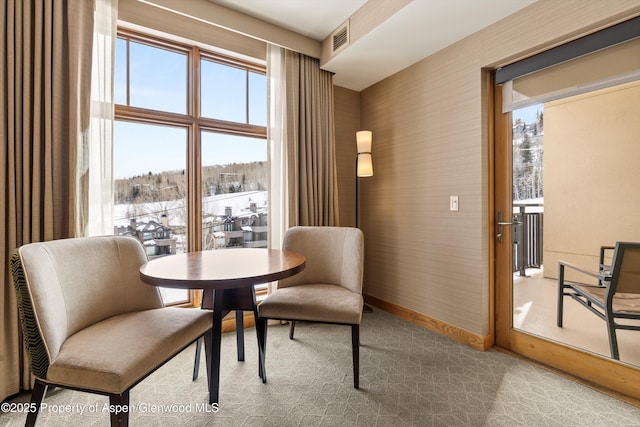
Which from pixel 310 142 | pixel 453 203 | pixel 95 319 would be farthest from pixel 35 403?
pixel 453 203

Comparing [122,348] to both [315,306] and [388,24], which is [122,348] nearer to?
[315,306]

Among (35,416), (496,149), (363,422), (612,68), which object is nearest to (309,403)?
(363,422)

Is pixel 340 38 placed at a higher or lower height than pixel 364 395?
higher

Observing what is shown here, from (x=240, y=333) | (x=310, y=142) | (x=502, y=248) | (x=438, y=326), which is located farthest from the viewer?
(x=310, y=142)

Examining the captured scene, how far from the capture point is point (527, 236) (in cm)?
222

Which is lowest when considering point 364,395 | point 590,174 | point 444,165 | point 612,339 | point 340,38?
point 364,395

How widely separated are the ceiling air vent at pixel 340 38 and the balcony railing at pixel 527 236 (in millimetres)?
1957

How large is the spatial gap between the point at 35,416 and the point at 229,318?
4.93ft

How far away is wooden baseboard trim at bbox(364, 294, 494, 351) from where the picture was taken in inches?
91.4

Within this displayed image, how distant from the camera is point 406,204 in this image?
294 cm

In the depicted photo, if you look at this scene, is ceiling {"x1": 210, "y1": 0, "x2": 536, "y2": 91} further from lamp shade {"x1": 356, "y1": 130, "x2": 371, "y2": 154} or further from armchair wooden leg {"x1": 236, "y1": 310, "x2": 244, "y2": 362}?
armchair wooden leg {"x1": 236, "y1": 310, "x2": 244, "y2": 362}

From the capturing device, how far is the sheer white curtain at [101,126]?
Answer: 202 cm

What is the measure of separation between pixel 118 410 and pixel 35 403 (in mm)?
408

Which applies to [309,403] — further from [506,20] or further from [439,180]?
[506,20]
